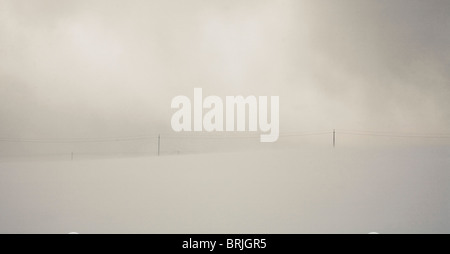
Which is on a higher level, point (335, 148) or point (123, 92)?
point (123, 92)

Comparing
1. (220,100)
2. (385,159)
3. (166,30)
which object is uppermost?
(166,30)

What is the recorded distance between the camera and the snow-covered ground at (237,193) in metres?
3.56

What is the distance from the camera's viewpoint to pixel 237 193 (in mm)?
3631

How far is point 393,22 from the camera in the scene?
148 inches

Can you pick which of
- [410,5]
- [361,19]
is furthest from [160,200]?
[410,5]

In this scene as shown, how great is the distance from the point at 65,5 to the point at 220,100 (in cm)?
125

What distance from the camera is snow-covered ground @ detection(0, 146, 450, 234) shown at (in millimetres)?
3562

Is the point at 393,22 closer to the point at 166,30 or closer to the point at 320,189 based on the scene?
the point at 320,189

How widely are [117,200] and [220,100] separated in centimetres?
96

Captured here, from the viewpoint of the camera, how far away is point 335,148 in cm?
363
